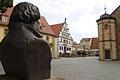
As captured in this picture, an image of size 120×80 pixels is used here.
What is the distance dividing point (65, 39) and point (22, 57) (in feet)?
228

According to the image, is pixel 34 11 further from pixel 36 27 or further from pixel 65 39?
pixel 65 39

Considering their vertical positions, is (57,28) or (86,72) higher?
(57,28)

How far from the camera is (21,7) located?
15.7ft

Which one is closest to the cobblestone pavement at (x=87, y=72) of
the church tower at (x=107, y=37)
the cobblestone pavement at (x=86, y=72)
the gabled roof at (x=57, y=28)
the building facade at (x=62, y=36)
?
the cobblestone pavement at (x=86, y=72)

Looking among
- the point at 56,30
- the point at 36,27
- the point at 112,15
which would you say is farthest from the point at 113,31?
the point at 36,27

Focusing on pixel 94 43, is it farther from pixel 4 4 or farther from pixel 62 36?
pixel 4 4

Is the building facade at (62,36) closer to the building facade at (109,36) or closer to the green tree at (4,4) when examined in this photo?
the building facade at (109,36)

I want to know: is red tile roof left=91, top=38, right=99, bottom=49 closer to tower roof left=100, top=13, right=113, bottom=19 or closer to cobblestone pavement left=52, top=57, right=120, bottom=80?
tower roof left=100, top=13, right=113, bottom=19

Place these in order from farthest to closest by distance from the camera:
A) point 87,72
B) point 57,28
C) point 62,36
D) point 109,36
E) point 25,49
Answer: point 62,36, point 57,28, point 109,36, point 87,72, point 25,49

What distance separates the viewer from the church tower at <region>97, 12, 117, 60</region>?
136ft

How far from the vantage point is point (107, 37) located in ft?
138

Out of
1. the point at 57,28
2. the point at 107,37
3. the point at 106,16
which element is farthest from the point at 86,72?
the point at 57,28

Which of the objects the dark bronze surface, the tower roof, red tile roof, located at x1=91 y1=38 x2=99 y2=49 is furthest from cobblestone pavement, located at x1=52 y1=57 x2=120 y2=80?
red tile roof, located at x1=91 y1=38 x2=99 y2=49

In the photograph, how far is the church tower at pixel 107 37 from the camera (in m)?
41.6
